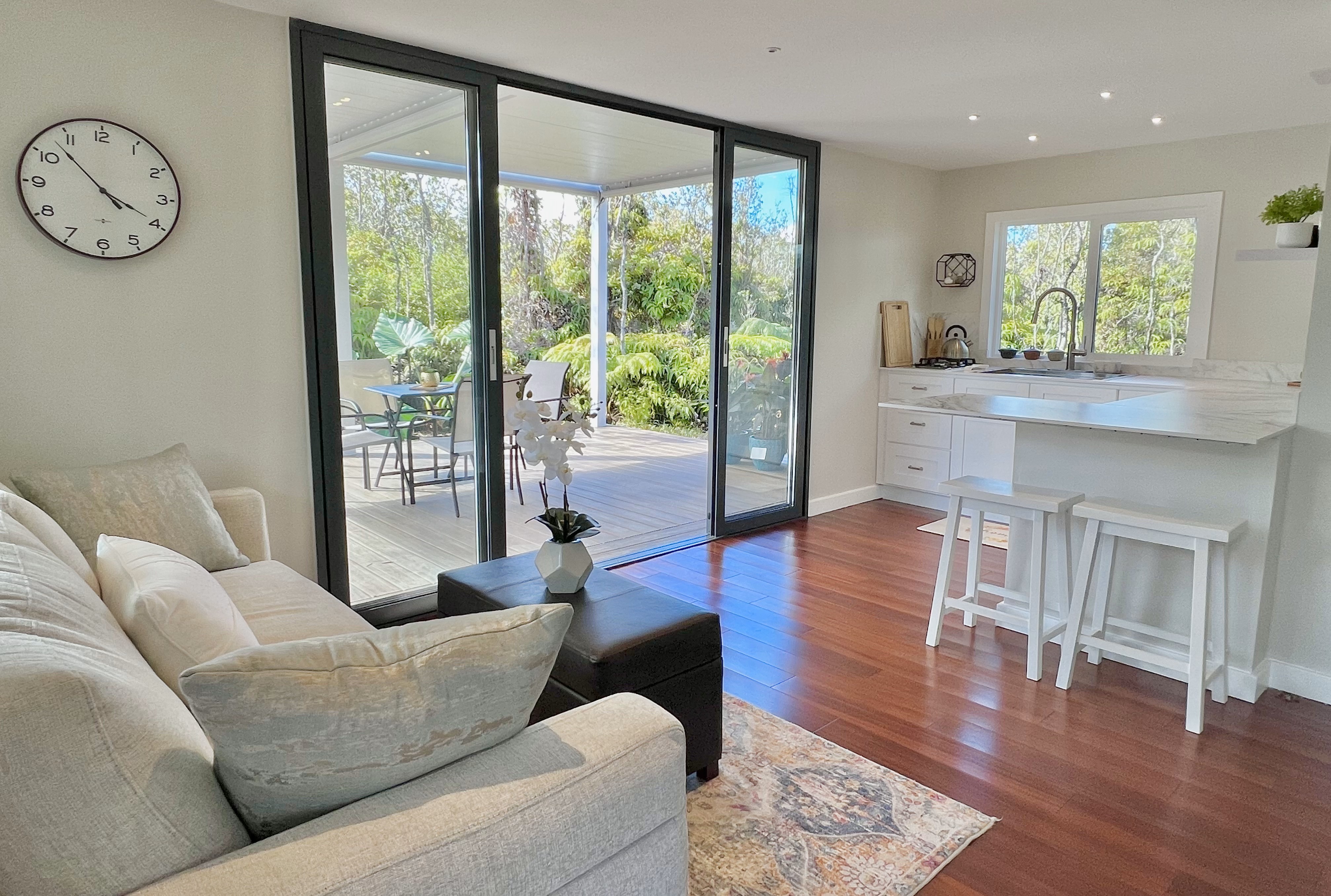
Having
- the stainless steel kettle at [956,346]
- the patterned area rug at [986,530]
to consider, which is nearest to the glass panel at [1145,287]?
the stainless steel kettle at [956,346]

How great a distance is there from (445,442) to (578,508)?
85.1 inches

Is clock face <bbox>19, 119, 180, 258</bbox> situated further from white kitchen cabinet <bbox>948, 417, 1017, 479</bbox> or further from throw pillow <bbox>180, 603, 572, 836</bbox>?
white kitchen cabinet <bbox>948, 417, 1017, 479</bbox>

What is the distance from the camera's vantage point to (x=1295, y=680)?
117 inches

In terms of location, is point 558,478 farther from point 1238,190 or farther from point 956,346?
point 1238,190

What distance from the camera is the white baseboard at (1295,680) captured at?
291cm

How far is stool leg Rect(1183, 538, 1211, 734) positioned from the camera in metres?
2.68

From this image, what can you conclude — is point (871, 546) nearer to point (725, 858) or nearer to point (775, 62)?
point (775, 62)

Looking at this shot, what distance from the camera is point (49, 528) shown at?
6.35 feet

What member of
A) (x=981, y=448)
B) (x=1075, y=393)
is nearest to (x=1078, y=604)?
(x=1075, y=393)

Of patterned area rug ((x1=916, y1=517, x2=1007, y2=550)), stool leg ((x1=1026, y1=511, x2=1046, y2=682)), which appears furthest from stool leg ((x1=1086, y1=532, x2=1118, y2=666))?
patterned area rug ((x1=916, y1=517, x2=1007, y2=550))

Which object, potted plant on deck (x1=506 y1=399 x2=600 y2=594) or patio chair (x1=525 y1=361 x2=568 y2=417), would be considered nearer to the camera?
potted plant on deck (x1=506 y1=399 x2=600 y2=594)

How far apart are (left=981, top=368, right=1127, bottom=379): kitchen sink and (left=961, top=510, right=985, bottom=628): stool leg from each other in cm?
206

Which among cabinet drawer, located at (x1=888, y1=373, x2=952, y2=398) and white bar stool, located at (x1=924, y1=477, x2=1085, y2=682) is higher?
cabinet drawer, located at (x1=888, y1=373, x2=952, y2=398)

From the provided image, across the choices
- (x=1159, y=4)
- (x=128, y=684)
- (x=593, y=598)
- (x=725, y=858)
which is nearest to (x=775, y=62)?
(x=1159, y=4)
